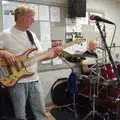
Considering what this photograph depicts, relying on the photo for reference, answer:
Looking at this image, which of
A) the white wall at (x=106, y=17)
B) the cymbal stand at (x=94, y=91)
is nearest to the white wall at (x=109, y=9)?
the white wall at (x=106, y=17)

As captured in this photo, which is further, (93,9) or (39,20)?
(93,9)

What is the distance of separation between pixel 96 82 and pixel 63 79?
93 cm

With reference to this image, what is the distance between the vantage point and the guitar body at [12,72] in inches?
75.3

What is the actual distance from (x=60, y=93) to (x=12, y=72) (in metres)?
1.76

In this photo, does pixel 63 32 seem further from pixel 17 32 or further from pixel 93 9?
pixel 17 32

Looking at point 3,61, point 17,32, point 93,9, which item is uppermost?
point 93,9

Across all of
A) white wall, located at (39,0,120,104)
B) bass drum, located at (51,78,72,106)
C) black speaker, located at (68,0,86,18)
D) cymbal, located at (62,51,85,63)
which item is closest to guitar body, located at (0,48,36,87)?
cymbal, located at (62,51,85,63)

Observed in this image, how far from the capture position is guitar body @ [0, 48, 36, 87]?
6.28 ft

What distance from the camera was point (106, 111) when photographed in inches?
121

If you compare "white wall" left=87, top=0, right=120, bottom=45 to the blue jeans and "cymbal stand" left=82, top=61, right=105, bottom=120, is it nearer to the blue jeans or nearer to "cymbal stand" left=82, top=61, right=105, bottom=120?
"cymbal stand" left=82, top=61, right=105, bottom=120

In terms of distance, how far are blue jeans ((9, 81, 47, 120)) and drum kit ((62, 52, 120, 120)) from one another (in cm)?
95

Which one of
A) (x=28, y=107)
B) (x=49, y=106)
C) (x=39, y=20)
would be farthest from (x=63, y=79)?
(x=28, y=107)

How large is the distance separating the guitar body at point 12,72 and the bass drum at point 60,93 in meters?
1.64

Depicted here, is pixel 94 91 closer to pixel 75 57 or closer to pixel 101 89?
pixel 101 89
